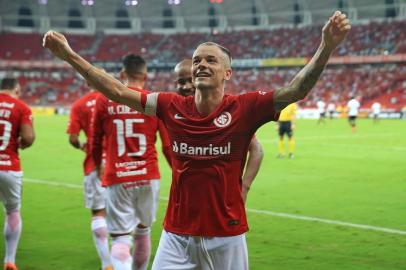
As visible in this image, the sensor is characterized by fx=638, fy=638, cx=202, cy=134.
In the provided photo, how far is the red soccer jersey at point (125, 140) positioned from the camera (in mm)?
6059

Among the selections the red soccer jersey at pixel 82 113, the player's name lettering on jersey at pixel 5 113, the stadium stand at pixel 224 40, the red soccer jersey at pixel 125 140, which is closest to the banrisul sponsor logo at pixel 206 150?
the red soccer jersey at pixel 125 140

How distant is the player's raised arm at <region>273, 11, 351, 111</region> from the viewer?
368cm

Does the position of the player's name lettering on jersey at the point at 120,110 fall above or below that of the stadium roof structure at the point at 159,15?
below

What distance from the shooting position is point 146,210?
6156 mm

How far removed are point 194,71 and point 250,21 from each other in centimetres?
7085

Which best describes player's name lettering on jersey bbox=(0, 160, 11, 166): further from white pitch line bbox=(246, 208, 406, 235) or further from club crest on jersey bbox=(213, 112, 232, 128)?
white pitch line bbox=(246, 208, 406, 235)

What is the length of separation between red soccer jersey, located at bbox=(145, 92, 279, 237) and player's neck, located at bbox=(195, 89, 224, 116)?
45mm

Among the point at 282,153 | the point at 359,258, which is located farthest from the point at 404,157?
the point at 359,258

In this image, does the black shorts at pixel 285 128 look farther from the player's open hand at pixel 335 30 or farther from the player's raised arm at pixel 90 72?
the player's open hand at pixel 335 30

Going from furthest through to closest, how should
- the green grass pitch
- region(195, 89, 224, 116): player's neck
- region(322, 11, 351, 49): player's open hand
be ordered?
1. the green grass pitch
2. region(195, 89, 224, 116): player's neck
3. region(322, 11, 351, 49): player's open hand

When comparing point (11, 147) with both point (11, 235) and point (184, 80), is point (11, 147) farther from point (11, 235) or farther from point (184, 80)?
point (184, 80)

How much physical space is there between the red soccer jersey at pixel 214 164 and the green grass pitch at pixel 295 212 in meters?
3.42

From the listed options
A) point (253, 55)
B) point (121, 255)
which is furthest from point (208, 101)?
point (253, 55)

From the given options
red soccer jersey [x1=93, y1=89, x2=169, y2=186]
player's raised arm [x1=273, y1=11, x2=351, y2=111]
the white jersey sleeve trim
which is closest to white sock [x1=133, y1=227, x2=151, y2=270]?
red soccer jersey [x1=93, y1=89, x2=169, y2=186]
